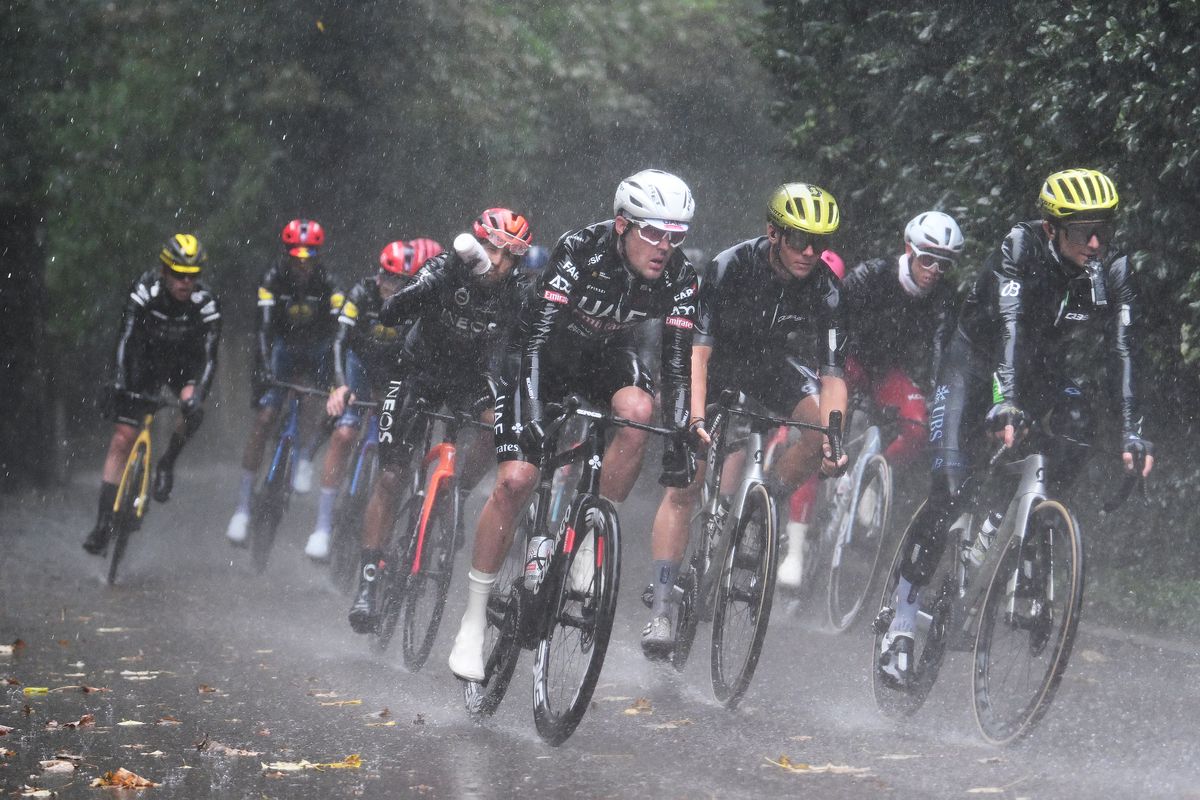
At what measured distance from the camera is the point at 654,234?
22.3 feet

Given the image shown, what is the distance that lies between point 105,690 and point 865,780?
11.1ft

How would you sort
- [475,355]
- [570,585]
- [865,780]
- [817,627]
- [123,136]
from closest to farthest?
1. [865,780]
2. [570,585]
3. [475,355]
4. [817,627]
5. [123,136]

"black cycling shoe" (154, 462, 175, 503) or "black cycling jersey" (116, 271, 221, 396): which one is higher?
"black cycling jersey" (116, 271, 221, 396)

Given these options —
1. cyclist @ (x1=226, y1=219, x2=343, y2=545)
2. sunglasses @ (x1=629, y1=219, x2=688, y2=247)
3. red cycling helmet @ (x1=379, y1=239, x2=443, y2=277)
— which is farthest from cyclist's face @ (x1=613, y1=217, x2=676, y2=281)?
cyclist @ (x1=226, y1=219, x2=343, y2=545)

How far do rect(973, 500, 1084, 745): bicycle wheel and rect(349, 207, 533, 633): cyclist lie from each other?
9.54 ft

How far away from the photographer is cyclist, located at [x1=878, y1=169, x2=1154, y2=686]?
6.73 metres

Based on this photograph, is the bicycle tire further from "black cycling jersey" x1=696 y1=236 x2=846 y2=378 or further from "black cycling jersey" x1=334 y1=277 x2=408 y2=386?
"black cycling jersey" x1=334 y1=277 x2=408 y2=386

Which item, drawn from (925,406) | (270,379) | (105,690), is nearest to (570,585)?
(105,690)

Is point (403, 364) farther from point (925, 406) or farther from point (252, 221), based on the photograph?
point (252, 221)

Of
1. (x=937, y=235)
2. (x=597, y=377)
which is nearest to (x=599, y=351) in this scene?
(x=597, y=377)

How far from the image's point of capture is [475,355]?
8828 millimetres

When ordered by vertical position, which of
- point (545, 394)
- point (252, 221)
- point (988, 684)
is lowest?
point (988, 684)

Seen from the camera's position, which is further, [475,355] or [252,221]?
[252,221]

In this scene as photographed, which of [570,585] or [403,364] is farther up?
[403,364]
